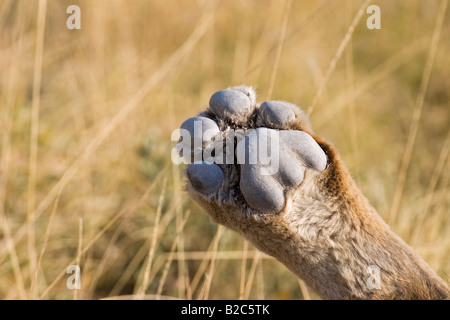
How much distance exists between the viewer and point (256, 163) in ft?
3.21

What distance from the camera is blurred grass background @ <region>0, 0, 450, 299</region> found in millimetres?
1953

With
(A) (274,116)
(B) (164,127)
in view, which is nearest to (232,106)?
(A) (274,116)

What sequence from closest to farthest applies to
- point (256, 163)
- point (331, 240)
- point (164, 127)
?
point (256, 163) → point (331, 240) → point (164, 127)

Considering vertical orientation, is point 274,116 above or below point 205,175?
above

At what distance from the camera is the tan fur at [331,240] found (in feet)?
3.46

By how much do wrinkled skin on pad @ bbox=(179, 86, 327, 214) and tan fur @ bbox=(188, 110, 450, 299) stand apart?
20 mm

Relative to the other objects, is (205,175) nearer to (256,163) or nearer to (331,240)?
(256,163)

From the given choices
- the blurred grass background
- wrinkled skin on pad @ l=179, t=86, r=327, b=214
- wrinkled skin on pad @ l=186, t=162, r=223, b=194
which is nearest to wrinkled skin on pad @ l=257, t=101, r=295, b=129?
wrinkled skin on pad @ l=179, t=86, r=327, b=214

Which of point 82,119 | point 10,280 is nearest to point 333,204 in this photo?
point 10,280

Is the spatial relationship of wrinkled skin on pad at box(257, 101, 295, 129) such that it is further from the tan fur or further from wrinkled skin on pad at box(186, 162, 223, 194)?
wrinkled skin on pad at box(186, 162, 223, 194)

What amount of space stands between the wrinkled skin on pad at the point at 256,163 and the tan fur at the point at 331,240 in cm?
2

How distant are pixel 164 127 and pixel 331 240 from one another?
180 centimetres

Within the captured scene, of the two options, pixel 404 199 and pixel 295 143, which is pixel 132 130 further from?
pixel 295 143

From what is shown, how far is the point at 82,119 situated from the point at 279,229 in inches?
67.9
